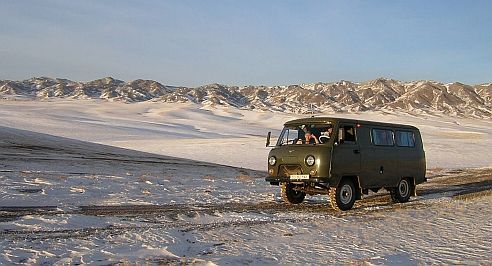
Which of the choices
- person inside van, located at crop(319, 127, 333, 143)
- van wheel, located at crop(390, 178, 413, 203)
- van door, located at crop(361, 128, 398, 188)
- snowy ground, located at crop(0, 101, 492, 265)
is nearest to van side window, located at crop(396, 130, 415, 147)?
van door, located at crop(361, 128, 398, 188)

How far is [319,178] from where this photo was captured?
11.9 m

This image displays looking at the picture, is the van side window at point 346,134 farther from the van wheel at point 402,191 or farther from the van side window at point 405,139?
the van wheel at point 402,191

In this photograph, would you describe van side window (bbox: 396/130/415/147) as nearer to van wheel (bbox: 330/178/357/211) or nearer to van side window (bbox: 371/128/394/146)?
van side window (bbox: 371/128/394/146)

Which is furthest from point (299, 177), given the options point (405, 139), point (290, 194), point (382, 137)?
point (405, 139)

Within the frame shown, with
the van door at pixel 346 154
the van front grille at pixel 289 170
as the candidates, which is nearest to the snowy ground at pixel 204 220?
the van front grille at pixel 289 170

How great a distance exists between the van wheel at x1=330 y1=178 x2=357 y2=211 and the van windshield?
121 centimetres

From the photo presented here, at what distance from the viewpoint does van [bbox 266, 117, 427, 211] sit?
12.1 m

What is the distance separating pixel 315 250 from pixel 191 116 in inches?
3441

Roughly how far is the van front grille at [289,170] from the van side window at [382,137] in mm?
2441

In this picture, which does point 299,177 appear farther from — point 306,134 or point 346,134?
point 346,134

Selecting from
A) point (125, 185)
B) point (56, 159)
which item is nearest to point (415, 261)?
point (125, 185)

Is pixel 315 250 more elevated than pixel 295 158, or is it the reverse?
pixel 295 158

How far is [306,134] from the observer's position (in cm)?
1275

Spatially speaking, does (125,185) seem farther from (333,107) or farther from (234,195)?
(333,107)
